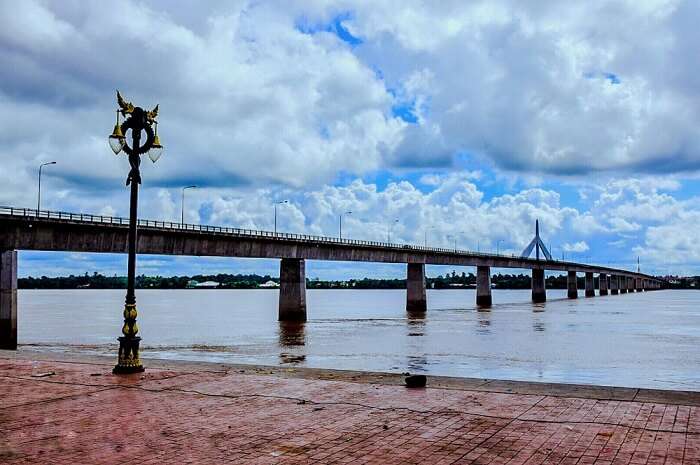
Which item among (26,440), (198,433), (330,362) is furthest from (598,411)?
(330,362)

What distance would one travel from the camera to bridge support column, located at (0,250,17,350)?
145 ft

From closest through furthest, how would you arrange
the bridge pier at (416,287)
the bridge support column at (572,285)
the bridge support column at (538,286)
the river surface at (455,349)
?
the river surface at (455,349) < the bridge pier at (416,287) < the bridge support column at (538,286) < the bridge support column at (572,285)

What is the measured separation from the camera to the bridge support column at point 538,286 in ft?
514

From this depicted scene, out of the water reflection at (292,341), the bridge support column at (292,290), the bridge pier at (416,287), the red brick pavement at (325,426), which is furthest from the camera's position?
the bridge pier at (416,287)

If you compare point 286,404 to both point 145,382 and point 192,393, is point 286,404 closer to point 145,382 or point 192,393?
point 192,393

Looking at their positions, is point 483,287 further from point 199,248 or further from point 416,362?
point 416,362

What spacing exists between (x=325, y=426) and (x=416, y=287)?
3745 inches

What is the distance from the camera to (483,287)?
425 ft

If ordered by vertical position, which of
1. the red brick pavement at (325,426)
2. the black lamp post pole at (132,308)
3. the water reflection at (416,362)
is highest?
the black lamp post pole at (132,308)

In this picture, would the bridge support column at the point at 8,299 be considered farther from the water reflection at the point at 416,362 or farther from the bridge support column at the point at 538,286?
the bridge support column at the point at 538,286

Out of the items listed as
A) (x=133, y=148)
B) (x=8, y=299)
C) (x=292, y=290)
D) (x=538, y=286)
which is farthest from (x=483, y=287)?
(x=133, y=148)

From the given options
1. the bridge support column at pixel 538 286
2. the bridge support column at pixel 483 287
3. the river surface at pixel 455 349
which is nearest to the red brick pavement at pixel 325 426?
the river surface at pixel 455 349

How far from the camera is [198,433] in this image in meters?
10.4

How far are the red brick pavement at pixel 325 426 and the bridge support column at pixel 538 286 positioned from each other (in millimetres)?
147670
